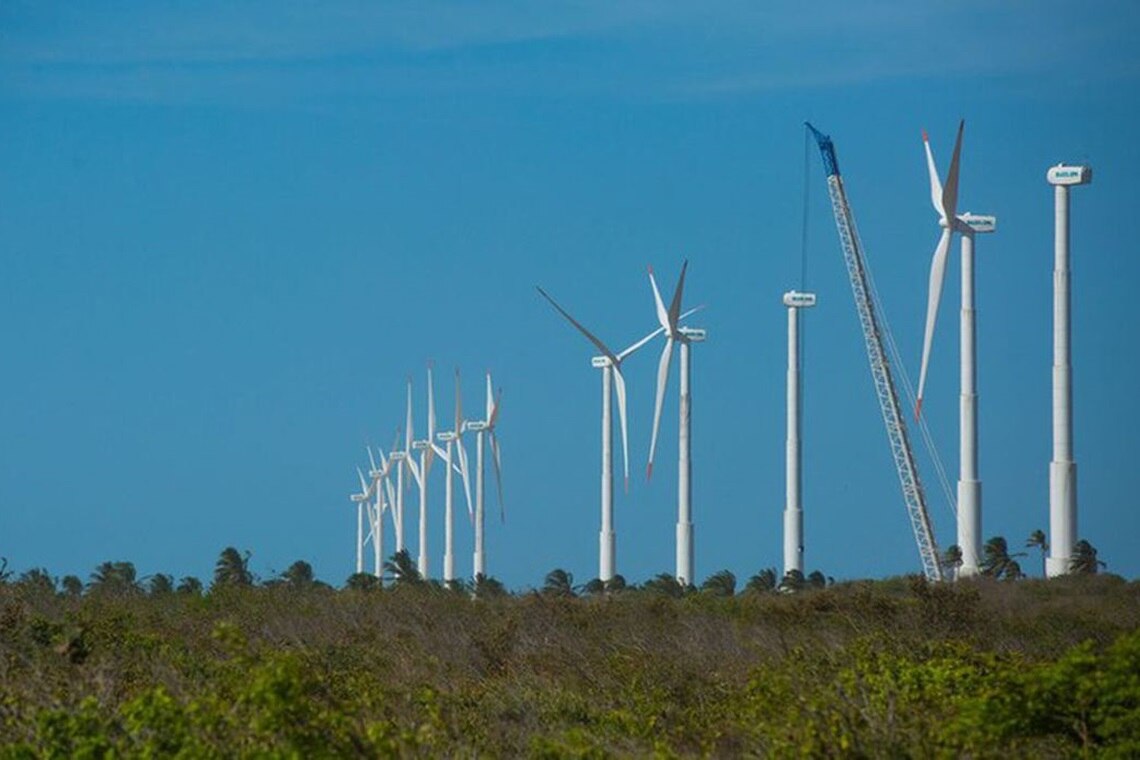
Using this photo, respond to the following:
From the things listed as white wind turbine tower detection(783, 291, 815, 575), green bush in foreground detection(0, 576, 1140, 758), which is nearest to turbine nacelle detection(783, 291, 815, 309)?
white wind turbine tower detection(783, 291, 815, 575)

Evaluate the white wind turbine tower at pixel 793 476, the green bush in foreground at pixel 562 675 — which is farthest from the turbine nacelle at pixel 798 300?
the green bush in foreground at pixel 562 675

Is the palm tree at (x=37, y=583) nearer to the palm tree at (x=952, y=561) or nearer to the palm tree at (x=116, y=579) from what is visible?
the palm tree at (x=116, y=579)

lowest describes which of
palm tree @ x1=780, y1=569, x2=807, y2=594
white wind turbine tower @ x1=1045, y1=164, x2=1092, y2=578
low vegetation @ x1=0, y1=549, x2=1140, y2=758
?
low vegetation @ x1=0, y1=549, x2=1140, y2=758

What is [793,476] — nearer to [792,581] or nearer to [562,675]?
[792,581]

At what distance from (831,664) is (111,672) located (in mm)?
9524

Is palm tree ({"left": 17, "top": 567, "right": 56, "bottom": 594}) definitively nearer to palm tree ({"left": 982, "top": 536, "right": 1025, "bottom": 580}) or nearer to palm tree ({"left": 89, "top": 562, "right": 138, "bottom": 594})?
palm tree ({"left": 89, "top": 562, "right": 138, "bottom": 594})

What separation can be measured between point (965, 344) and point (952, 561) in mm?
11515

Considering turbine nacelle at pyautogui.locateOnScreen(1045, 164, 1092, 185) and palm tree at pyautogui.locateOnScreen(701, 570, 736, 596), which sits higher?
turbine nacelle at pyautogui.locateOnScreen(1045, 164, 1092, 185)

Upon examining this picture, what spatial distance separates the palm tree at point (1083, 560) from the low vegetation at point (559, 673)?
890 cm

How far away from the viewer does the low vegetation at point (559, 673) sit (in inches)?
742

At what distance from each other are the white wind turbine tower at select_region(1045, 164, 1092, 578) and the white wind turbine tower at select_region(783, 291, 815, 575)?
13.4 m

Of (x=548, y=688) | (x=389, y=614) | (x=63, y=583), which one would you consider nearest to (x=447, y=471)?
(x=63, y=583)

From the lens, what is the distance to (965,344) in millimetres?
72438

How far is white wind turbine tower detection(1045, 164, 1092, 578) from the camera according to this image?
71.4m
